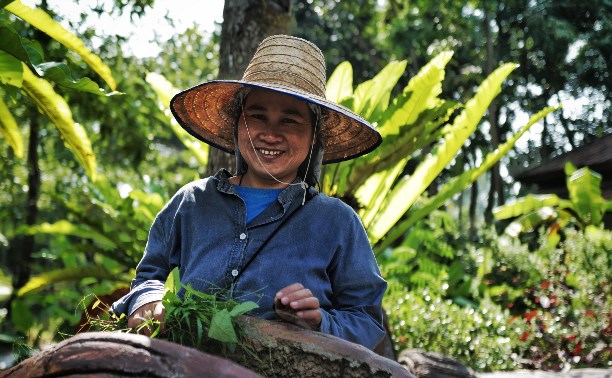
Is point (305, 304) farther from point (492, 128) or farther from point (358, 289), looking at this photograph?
point (492, 128)

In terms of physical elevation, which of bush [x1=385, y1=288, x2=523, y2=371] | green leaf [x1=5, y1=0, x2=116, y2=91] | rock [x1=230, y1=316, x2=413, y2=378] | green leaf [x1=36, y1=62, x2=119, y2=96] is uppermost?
green leaf [x1=5, y1=0, x2=116, y2=91]

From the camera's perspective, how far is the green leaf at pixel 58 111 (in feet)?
9.68

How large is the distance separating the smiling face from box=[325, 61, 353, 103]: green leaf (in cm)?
330

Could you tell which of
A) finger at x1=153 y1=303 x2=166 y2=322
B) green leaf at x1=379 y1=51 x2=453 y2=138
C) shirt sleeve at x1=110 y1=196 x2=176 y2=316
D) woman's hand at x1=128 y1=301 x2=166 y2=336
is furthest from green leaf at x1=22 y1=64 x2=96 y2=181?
green leaf at x1=379 y1=51 x2=453 y2=138

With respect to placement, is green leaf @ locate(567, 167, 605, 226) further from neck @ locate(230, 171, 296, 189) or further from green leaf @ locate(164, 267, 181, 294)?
green leaf @ locate(164, 267, 181, 294)

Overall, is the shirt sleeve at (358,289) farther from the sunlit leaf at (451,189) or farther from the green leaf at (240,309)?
the sunlit leaf at (451,189)

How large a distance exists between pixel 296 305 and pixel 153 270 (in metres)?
0.66

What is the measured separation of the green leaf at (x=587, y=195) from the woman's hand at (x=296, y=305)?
10511mm

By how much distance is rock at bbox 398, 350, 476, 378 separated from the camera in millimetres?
4426

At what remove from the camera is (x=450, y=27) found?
20547mm

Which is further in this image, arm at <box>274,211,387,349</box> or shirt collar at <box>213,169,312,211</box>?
shirt collar at <box>213,169,312,211</box>

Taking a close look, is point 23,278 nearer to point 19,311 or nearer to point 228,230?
point 19,311

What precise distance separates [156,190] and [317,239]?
15.9 ft

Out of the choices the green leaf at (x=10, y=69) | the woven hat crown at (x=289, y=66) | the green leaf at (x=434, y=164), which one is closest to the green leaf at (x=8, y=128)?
the green leaf at (x=10, y=69)
